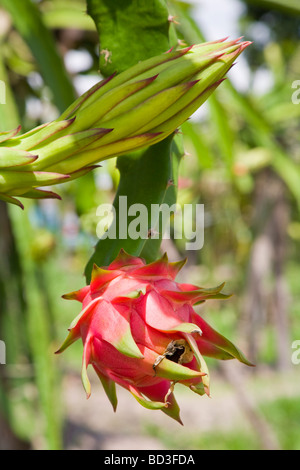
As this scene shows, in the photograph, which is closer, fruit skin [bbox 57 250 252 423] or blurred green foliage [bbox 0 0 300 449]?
fruit skin [bbox 57 250 252 423]

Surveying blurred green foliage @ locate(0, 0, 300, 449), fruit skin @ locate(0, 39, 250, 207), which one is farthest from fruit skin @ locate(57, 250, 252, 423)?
blurred green foliage @ locate(0, 0, 300, 449)

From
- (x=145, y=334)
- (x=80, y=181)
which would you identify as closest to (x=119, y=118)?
(x=145, y=334)

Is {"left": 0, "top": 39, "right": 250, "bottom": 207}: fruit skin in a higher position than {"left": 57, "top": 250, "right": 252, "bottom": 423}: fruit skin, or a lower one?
higher

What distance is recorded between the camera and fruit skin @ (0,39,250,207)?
281 millimetres

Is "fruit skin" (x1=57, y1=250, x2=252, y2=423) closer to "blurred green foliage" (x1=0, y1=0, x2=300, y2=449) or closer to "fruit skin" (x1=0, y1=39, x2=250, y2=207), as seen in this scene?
"fruit skin" (x1=0, y1=39, x2=250, y2=207)

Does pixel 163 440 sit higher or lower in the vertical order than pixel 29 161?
lower

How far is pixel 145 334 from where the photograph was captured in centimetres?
26

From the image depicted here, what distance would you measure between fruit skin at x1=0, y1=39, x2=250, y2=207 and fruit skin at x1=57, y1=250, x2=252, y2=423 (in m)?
0.06

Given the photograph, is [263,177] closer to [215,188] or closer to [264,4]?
[215,188]

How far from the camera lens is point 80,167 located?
30 centimetres
